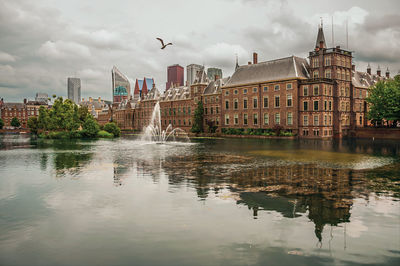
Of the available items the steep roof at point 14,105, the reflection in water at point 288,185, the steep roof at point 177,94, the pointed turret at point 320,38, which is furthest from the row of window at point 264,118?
the steep roof at point 14,105

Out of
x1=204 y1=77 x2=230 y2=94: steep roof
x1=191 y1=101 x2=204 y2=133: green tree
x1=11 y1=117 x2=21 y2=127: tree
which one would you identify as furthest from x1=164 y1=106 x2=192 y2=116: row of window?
x1=11 y1=117 x2=21 y2=127: tree

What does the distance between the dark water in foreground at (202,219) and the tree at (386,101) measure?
46.1 metres

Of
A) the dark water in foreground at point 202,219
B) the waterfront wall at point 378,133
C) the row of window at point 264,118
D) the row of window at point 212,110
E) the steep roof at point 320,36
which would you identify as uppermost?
the steep roof at point 320,36

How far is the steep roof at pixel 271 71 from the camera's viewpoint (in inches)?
2446

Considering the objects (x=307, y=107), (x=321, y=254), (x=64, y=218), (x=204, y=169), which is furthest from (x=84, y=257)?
(x=307, y=107)

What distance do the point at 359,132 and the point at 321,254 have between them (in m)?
61.7

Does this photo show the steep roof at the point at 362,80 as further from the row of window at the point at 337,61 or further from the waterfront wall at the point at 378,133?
the waterfront wall at the point at 378,133

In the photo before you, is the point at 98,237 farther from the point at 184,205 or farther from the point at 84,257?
the point at 184,205

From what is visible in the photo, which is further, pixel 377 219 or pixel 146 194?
pixel 146 194

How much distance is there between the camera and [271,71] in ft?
217

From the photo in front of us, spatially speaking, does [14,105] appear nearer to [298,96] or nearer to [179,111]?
[179,111]

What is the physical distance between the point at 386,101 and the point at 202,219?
59.1m

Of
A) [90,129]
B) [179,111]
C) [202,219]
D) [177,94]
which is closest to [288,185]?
[202,219]

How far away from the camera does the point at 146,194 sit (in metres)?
13.0
